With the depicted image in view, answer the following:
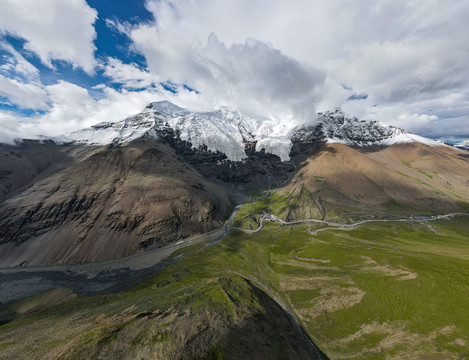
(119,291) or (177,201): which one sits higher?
(177,201)

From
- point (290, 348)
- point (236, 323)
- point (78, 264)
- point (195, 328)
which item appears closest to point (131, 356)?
point (195, 328)

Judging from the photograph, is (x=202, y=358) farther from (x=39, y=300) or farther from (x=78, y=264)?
(x=78, y=264)

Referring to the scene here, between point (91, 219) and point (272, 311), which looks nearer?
point (272, 311)

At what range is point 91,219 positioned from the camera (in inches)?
6486

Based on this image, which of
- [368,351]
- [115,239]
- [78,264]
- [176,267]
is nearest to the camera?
[368,351]

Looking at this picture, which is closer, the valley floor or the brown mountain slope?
the valley floor

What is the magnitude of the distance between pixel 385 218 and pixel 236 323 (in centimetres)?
20045

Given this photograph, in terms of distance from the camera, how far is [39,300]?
97.9 m

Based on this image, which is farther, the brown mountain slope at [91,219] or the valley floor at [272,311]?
the brown mountain slope at [91,219]

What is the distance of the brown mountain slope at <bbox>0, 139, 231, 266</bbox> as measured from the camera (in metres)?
144

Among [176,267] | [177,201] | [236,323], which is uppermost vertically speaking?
[177,201]

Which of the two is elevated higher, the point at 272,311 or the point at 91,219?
the point at 91,219

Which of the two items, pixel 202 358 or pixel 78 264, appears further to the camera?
pixel 78 264

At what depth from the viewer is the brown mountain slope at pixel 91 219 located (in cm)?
14412
